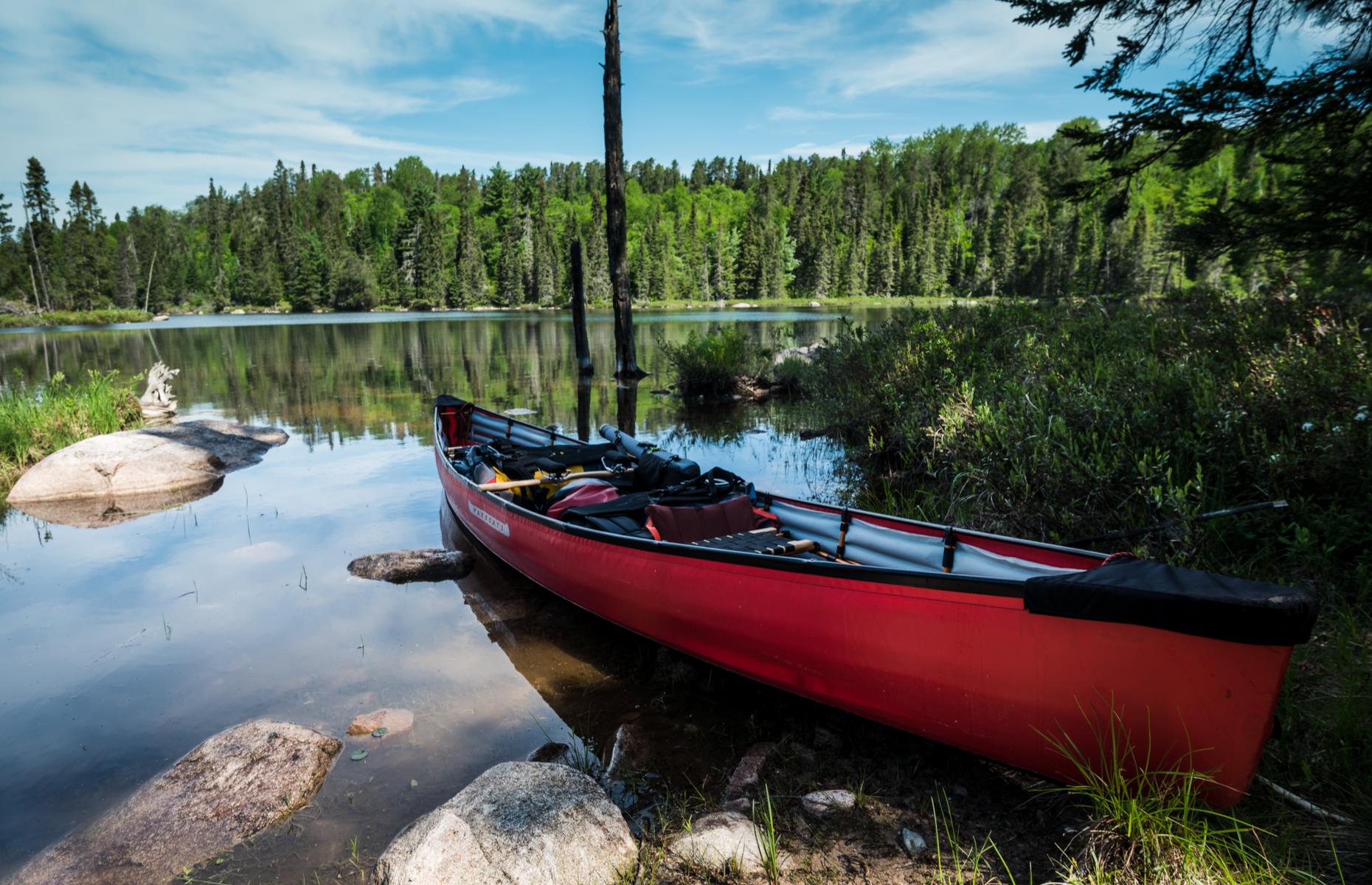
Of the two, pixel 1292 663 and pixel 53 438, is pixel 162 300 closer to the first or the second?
pixel 53 438

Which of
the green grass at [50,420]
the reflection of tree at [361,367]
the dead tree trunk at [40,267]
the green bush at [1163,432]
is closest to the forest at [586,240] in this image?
the dead tree trunk at [40,267]

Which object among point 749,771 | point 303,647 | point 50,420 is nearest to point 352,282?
point 50,420

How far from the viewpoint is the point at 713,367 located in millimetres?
16391

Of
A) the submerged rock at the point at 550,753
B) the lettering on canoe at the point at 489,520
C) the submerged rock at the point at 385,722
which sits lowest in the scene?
the submerged rock at the point at 550,753

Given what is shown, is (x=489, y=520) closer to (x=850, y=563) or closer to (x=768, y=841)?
(x=850, y=563)

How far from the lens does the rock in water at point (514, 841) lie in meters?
2.84

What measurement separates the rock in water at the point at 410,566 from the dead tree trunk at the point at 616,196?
1041 cm

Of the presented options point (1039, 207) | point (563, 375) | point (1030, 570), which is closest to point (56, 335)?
point (563, 375)

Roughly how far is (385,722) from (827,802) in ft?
9.39

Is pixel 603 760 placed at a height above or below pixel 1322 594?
below

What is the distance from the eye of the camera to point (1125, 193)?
20.1 feet

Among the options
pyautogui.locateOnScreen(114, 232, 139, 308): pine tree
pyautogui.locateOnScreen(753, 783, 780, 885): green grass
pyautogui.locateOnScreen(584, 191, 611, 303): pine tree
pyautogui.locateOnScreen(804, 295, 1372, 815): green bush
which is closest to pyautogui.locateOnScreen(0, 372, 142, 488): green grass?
pyautogui.locateOnScreen(753, 783, 780, 885): green grass

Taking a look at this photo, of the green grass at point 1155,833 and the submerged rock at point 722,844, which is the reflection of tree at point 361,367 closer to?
the submerged rock at point 722,844

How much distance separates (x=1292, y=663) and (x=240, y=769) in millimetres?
5554
